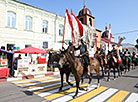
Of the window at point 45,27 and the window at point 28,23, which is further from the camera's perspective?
the window at point 45,27

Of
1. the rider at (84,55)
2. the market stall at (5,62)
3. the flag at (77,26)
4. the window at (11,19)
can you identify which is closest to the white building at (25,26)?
the window at (11,19)

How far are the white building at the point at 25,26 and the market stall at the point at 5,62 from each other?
233 inches

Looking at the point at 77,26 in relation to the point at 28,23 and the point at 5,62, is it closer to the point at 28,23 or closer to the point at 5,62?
the point at 5,62

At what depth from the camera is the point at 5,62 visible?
25.5 feet

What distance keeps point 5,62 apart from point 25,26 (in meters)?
9.23

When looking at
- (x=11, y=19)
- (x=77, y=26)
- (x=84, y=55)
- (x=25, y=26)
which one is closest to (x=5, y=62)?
(x=77, y=26)

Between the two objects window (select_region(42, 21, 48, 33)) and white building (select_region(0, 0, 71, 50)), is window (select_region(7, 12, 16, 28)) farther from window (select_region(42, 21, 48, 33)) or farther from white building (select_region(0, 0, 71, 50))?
window (select_region(42, 21, 48, 33))

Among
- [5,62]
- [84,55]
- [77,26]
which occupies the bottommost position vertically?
[5,62]

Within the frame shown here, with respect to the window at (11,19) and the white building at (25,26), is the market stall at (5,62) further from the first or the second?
the window at (11,19)

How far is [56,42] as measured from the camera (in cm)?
1894

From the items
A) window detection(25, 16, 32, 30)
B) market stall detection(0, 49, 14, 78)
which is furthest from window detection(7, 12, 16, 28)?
market stall detection(0, 49, 14, 78)

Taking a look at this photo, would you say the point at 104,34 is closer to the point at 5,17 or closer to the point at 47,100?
the point at 5,17

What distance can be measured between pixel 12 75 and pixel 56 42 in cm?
1192

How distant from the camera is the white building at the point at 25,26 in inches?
512
